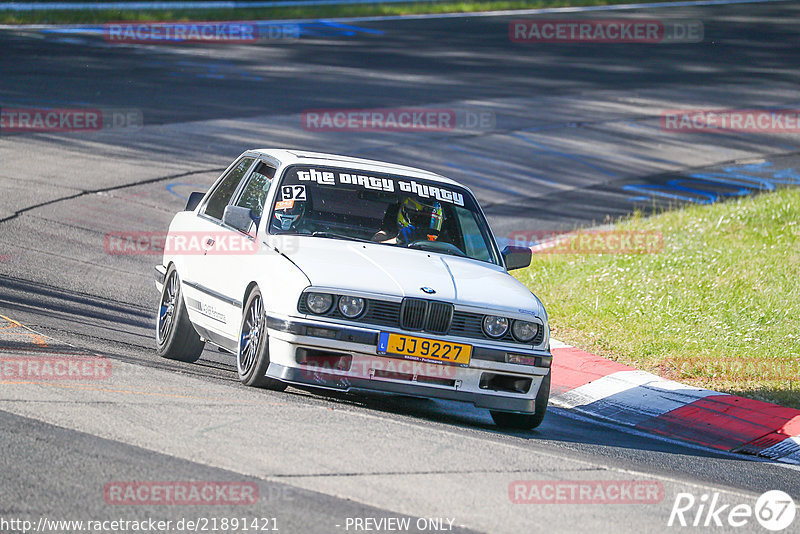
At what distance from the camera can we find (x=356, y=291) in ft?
21.7

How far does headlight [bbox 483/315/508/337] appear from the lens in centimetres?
681

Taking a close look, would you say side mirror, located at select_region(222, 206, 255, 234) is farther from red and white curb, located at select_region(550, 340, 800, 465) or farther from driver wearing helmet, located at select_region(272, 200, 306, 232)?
red and white curb, located at select_region(550, 340, 800, 465)

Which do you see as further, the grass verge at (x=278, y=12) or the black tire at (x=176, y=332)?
the grass verge at (x=278, y=12)

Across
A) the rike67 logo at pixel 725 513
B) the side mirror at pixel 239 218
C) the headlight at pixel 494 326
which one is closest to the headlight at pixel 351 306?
the headlight at pixel 494 326

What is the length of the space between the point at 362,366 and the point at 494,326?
87 centimetres

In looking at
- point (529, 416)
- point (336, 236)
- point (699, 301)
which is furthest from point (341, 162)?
point (699, 301)

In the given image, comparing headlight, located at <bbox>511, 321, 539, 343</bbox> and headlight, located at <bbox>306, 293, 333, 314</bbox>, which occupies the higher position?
headlight, located at <bbox>306, 293, 333, 314</bbox>

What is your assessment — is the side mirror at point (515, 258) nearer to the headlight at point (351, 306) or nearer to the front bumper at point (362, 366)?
the front bumper at point (362, 366)

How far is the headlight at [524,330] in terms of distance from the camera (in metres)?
6.89

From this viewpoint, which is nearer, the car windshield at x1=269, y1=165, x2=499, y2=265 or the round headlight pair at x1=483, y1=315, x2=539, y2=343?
the round headlight pair at x1=483, y1=315, x2=539, y2=343

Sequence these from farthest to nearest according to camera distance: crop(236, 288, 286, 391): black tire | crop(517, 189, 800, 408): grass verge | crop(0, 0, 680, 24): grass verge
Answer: crop(0, 0, 680, 24): grass verge < crop(517, 189, 800, 408): grass verge < crop(236, 288, 286, 391): black tire

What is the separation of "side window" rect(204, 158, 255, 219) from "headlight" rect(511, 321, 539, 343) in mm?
2696

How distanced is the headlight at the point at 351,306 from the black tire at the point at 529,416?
1.31 metres

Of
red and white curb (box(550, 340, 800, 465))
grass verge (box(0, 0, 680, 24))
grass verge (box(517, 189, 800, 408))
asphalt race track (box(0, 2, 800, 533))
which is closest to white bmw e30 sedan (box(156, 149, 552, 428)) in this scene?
asphalt race track (box(0, 2, 800, 533))
